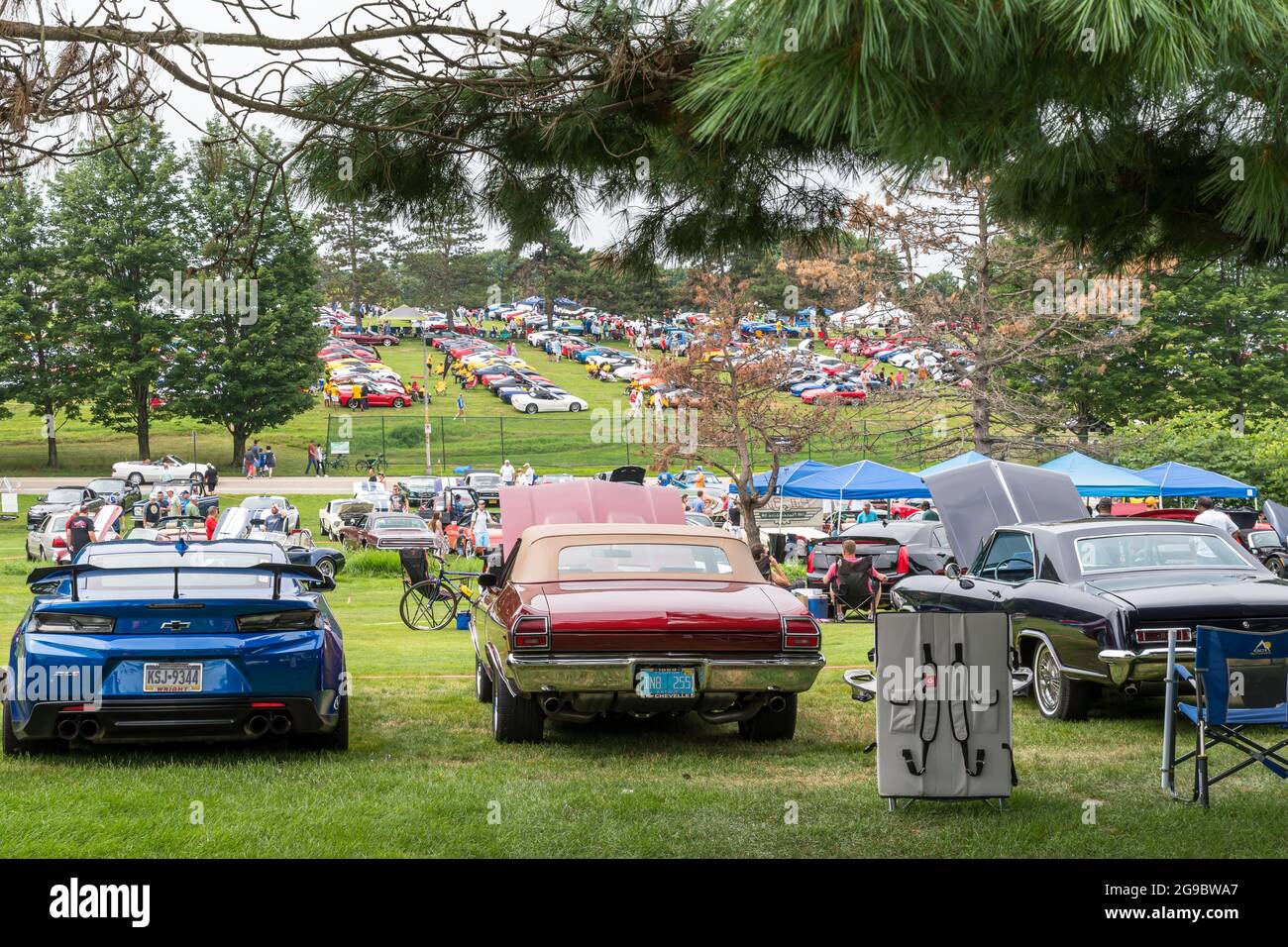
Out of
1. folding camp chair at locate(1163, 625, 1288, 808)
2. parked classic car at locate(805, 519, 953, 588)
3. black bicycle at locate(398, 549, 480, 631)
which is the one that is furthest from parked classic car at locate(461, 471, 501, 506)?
folding camp chair at locate(1163, 625, 1288, 808)

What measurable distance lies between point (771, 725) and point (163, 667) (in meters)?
3.86

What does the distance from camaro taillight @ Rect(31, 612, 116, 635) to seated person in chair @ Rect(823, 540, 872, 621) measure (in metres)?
14.4

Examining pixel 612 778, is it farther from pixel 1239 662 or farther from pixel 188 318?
pixel 188 318

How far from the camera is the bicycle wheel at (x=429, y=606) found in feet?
62.7

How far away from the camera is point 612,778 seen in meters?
7.56

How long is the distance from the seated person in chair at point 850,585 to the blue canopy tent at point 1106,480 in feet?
32.7

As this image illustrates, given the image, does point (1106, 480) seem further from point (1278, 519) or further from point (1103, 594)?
point (1103, 594)

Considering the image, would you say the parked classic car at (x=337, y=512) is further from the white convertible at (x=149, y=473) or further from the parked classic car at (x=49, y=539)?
the white convertible at (x=149, y=473)

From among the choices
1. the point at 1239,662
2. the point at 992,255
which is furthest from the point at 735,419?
the point at 1239,662

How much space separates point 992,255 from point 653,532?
2680 centimetres

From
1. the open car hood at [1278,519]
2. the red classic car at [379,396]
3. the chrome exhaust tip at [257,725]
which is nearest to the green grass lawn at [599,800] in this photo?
the chrome exhaust tip at [257,725]

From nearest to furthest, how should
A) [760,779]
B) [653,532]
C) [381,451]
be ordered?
[760,779]
[653,532]
[381,451]

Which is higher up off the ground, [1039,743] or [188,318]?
[188,318]
